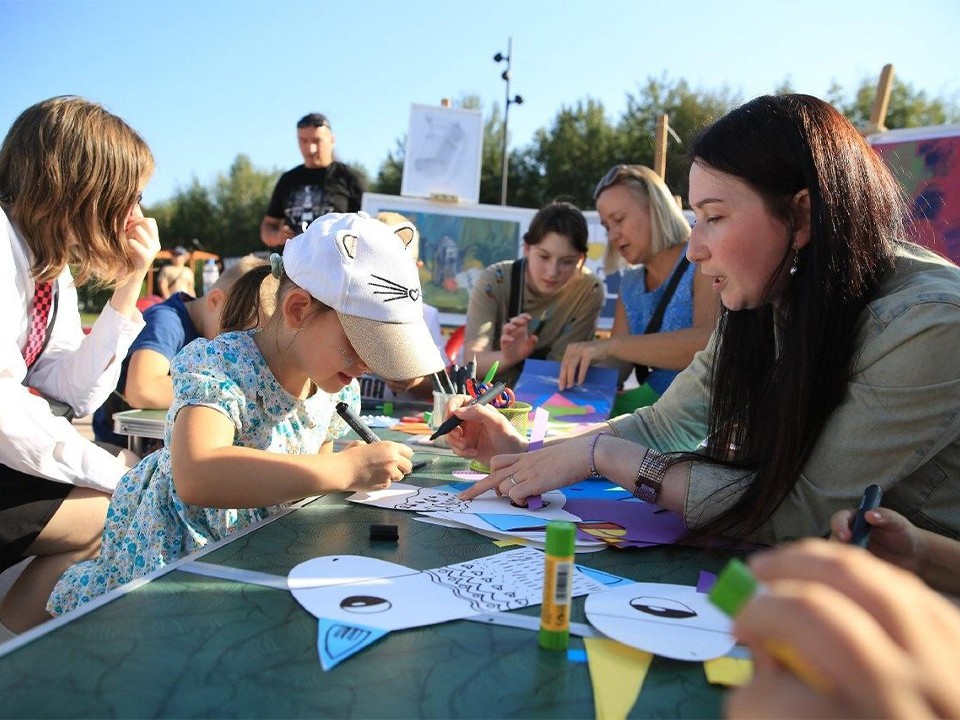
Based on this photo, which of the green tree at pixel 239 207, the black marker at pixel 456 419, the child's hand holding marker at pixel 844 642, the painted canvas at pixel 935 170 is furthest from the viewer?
the green tree at pixel 239 207

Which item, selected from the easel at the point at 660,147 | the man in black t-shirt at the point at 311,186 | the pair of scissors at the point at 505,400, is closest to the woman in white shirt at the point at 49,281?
the pair of scissors at the point at 505,400

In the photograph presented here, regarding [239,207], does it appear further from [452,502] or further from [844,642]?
[844,642]

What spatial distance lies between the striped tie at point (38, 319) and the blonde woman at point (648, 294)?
4.93 ft

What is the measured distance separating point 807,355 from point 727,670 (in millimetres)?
572

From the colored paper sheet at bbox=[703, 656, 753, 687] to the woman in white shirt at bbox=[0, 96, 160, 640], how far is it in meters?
1.50

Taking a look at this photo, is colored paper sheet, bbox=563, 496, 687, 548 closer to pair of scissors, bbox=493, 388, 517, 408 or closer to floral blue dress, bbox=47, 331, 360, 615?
pair of scissors, bbox=493, 388, 517, 408

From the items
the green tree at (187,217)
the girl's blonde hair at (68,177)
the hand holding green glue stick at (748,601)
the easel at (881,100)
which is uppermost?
the green tree at (187,217)

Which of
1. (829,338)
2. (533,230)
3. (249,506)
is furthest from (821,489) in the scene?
(533,230)

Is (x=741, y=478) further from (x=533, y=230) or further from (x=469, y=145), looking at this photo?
(x=469, y=145)

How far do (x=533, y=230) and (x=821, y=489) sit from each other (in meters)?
2.38

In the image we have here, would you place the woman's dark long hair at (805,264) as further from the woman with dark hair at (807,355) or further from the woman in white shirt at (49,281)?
the woman in white shirt at (49,281)

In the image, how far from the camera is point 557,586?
2.39ft

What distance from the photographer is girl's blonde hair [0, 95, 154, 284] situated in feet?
5.62

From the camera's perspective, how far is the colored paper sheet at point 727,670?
704 mm
